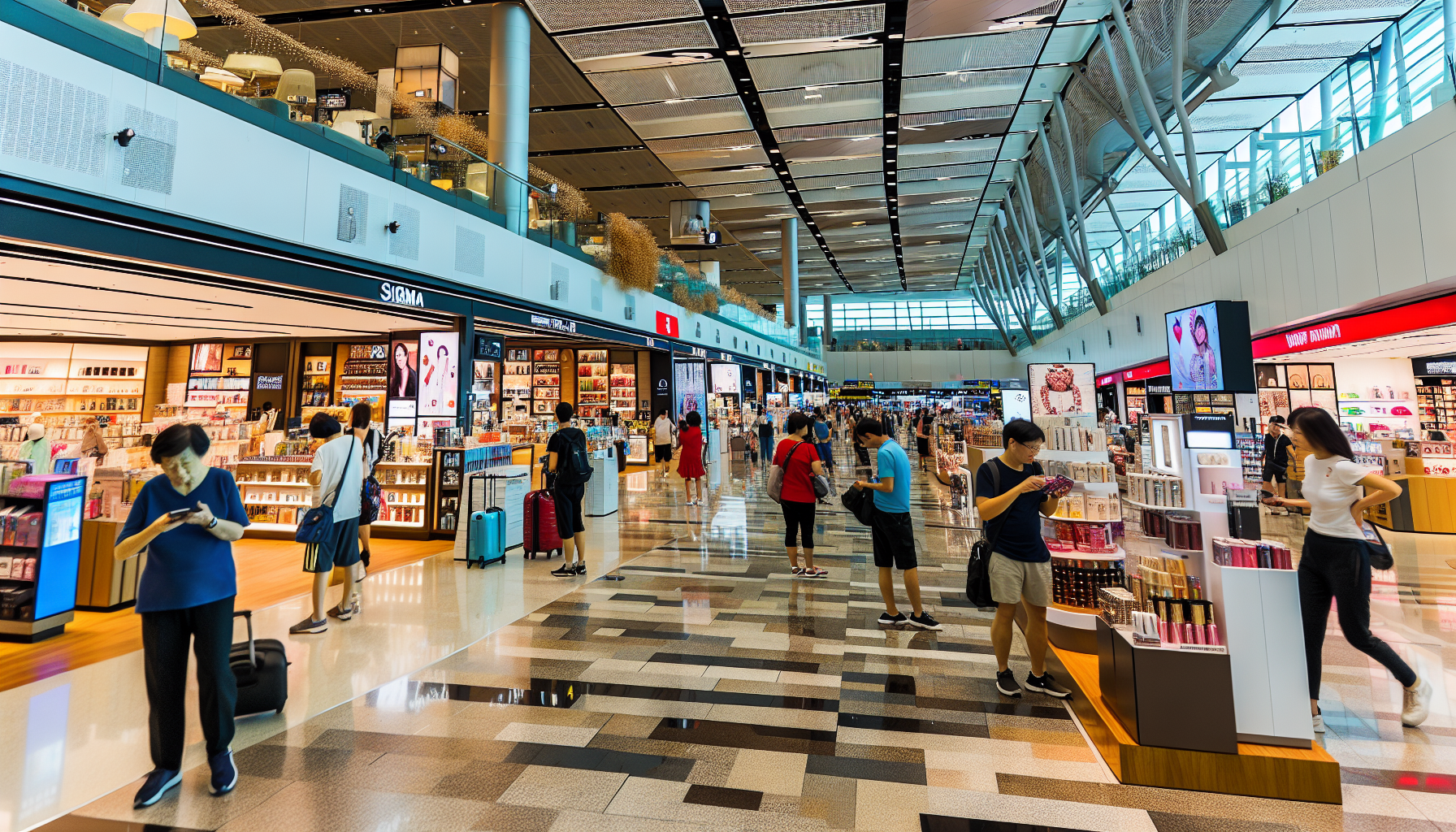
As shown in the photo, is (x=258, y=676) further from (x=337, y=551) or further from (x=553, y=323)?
(x=553, y=323)

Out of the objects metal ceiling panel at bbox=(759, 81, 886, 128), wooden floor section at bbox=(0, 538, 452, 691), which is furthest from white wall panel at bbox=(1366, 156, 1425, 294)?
wooden floor section at bbox=(0, 538, 452, 691)

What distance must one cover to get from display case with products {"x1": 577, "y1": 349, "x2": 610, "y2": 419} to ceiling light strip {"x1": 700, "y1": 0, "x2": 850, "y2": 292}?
718 cm

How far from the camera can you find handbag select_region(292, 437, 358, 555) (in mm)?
4309

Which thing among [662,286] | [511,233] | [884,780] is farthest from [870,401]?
[884,780]

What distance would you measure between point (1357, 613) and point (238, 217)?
8586 mm

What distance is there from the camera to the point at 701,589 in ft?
17.8

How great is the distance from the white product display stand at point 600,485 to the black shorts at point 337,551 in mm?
4523

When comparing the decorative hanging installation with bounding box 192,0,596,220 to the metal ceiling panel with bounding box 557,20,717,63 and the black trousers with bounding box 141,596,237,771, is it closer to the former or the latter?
the metal ceiling panel with bounding box 557,20,717,63

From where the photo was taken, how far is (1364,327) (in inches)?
347

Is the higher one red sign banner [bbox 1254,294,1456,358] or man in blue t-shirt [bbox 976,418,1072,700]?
red sign banner [bbox 1254,294,1456,358]

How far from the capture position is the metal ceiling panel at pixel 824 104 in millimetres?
13211

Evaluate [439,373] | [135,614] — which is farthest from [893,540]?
[439,373]

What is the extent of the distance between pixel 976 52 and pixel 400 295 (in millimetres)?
11830

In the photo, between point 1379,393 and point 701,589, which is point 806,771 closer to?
point 701,589
